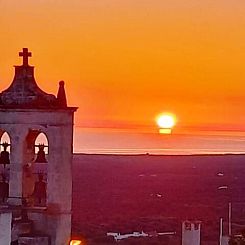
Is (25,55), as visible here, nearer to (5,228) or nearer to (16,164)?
(16,164)

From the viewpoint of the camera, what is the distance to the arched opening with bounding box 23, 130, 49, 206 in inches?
488

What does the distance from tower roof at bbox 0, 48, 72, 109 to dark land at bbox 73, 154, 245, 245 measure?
30.9 meters

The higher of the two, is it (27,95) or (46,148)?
(27,95)

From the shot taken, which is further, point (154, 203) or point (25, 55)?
point (154, 203)

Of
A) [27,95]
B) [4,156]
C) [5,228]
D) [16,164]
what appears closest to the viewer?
[5,228]

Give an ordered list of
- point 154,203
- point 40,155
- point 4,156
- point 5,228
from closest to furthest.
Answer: point 5,228 < point 4,156 < point 40,155 < point 154,203

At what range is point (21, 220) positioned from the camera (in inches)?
475

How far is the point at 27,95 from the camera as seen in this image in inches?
480

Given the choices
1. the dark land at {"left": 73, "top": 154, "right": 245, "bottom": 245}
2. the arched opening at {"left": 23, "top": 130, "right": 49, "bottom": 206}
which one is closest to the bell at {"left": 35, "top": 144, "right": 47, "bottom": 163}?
the arched opening at {"left": 23, "top": 130, "right": 49, "bottom": 206}

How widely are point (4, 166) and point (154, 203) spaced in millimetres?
67920

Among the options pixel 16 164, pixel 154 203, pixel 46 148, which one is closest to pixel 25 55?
pixel 46 148

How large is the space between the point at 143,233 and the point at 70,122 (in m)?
37.3

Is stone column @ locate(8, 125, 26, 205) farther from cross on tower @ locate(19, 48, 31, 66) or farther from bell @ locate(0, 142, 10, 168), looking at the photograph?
cross on tower @ locate(19, 48, 31, 66)

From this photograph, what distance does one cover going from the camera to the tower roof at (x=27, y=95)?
1212cm
